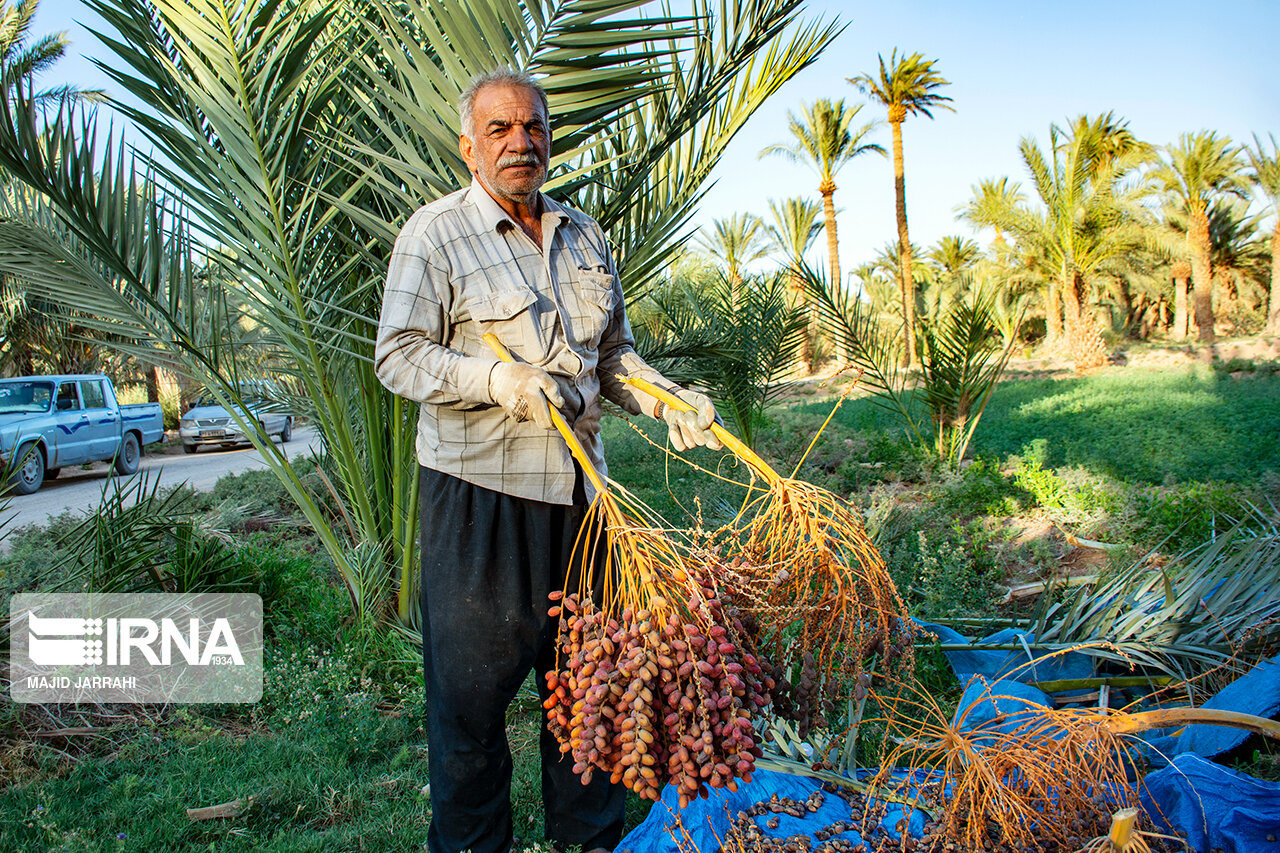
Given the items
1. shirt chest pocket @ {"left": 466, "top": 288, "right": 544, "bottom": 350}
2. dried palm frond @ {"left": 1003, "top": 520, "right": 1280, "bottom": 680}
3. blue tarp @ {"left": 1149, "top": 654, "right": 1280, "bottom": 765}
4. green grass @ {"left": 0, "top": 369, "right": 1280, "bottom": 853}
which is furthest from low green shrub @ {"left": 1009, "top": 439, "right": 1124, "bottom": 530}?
shirt chest pocket @ {"left": 466, "top": 288, "right": 544, "bottom": 350}

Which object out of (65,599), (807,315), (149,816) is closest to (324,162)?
(65,599)

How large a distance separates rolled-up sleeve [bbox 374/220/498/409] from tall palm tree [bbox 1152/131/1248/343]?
85.9 feet

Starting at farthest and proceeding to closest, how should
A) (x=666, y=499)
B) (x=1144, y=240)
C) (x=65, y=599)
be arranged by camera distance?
(x=1144, y=240) < (x=666, y=499) < (x=65, y=599)

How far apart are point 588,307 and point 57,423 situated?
1205 centimetres

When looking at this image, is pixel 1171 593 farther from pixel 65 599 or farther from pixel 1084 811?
pixel 65 599

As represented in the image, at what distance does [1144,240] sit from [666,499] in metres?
25.9

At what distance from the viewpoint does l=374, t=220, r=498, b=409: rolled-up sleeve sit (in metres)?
1.89

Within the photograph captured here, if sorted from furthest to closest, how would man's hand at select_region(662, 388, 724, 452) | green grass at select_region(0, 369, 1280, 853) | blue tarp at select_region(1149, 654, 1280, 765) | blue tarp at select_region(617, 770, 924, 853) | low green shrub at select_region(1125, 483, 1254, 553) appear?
low green shrub at select_region(1125, 483, 1254, 553)
green grass at select_region(0, 369, 1280, 853)
blue tarp at select_region(1149, 654, 1280, 765)
blue tarp at select_region(617, 770, 924, 853)
man's hand at select_region(662, 388, 724, 452)

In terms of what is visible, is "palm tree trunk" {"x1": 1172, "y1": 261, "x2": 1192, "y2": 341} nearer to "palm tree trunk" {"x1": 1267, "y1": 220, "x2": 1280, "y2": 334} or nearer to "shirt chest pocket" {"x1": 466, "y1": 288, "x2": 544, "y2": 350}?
"palm tree trunk" {"x1": 1267, "y1": 220, "x2": 1280, "y2": 334}

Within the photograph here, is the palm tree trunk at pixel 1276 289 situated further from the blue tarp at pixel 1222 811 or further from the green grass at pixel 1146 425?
the blue tarp at pixel 1222 811

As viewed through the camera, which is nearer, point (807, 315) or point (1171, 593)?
point (1171, 593)

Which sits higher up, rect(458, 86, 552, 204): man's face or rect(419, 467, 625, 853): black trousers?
rect(458, 86, 552, 204): man's face

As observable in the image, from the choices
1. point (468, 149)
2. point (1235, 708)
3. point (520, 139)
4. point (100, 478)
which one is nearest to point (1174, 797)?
point (1235, 708)

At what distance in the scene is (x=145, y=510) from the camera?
3871 millimetres
